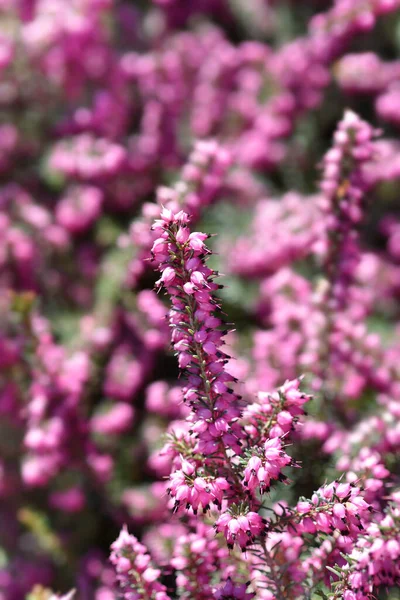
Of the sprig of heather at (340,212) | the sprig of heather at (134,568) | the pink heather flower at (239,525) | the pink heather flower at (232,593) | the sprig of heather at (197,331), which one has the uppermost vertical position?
the sprig of heather at (340,212)

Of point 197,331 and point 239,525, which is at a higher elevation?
point 197,331

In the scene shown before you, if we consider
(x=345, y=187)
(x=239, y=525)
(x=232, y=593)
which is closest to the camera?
(x=239, y=525)

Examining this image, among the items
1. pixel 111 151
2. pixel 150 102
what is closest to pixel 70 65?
pixel 150 102

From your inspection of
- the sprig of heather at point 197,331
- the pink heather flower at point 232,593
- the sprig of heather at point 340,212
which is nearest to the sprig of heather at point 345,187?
the sprig of heather at point 340,212

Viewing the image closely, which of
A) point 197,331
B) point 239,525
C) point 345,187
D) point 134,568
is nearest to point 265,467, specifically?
point 239,525

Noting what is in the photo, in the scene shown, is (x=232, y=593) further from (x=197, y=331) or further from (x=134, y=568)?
(x=197, y=331)

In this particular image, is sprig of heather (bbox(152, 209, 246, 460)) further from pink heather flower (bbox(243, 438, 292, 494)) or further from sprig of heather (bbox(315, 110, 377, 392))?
sprig of heather (bbox(315, 110, 377, 392))

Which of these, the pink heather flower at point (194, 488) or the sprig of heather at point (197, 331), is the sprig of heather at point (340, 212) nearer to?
the sprig of heather at point (197, 331)

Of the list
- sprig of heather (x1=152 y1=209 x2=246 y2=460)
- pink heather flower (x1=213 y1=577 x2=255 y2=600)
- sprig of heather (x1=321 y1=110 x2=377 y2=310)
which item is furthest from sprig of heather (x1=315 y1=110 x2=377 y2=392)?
pink heather flower (x1=213 y1=577 x2=255 y2=600)
